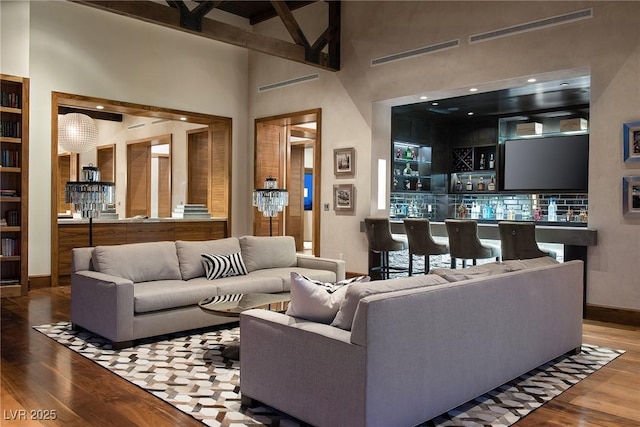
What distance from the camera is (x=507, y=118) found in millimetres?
8727

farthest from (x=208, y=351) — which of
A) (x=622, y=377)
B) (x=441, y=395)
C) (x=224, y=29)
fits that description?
(x=224, y=29)

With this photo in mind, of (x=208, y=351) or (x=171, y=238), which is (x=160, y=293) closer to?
(x=208, y=351)

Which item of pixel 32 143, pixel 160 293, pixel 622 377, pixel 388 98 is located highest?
pixel 388 98

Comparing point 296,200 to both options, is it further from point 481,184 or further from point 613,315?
point 613,315

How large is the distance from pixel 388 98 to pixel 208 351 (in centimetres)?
438

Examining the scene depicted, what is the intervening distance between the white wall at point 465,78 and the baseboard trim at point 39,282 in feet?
12.4

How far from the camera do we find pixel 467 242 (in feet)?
19.6

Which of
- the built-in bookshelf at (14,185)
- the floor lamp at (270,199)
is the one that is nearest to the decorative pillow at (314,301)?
the floor lamp at (270,199)

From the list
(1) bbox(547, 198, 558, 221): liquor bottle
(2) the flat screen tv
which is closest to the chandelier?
(2) the flat screen tv

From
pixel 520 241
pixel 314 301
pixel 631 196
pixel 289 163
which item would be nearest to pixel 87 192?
pixel 314 301

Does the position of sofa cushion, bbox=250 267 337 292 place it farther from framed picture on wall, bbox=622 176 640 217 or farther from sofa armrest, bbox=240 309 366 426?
framed picture on wall, bbox=622 176 640 217

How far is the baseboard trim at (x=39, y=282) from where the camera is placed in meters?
6.84

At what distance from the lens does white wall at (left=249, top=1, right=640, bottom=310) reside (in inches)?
208

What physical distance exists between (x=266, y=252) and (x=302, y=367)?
10.5 ft
